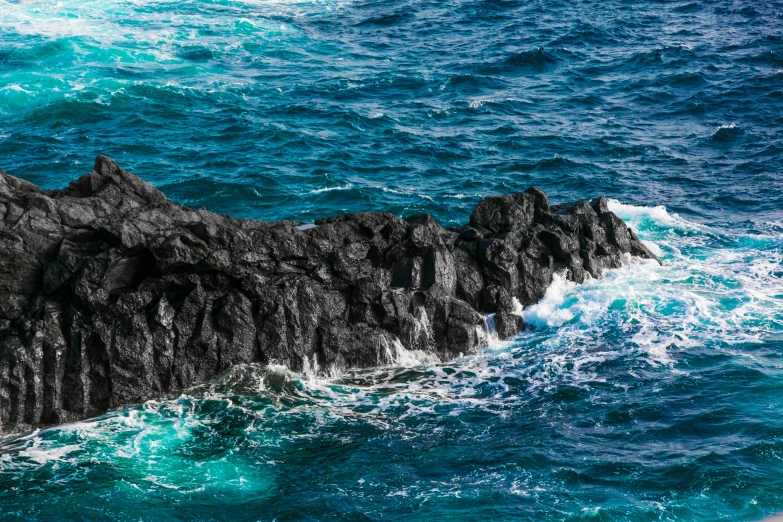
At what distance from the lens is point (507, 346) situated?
25109 millimetres

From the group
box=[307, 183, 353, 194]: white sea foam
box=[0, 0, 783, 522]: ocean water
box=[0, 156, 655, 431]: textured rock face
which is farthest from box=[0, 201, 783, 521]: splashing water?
box=[307, 183, 353, 194]: white sea foam

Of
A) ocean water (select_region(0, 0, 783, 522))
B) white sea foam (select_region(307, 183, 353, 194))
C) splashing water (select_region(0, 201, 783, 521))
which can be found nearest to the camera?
splashing water (select_region(0, 201, 783, 521))

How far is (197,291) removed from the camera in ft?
74.1

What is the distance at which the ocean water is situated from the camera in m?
19.0

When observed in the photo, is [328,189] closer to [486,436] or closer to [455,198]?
[455,198]

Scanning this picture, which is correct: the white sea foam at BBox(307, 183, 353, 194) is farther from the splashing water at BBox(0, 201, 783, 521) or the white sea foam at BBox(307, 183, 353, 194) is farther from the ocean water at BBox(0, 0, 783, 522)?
Result: the splashing water at BBox(0, 201, 783, 521)

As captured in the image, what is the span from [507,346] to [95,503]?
11854mm

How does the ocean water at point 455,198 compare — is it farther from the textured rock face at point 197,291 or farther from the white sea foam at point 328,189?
the textured rock face at point 197,291

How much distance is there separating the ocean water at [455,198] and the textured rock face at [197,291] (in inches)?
28.8

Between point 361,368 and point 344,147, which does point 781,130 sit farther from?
point 361,368

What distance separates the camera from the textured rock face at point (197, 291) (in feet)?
70.6

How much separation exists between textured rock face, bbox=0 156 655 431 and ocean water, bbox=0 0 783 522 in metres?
0.73

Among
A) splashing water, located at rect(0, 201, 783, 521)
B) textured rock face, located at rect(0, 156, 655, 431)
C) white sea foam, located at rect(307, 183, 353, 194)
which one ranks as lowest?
splashing water, located at rect(0, 201, 783, 521)

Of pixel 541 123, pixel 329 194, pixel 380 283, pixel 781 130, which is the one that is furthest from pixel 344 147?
pixel 781 130
